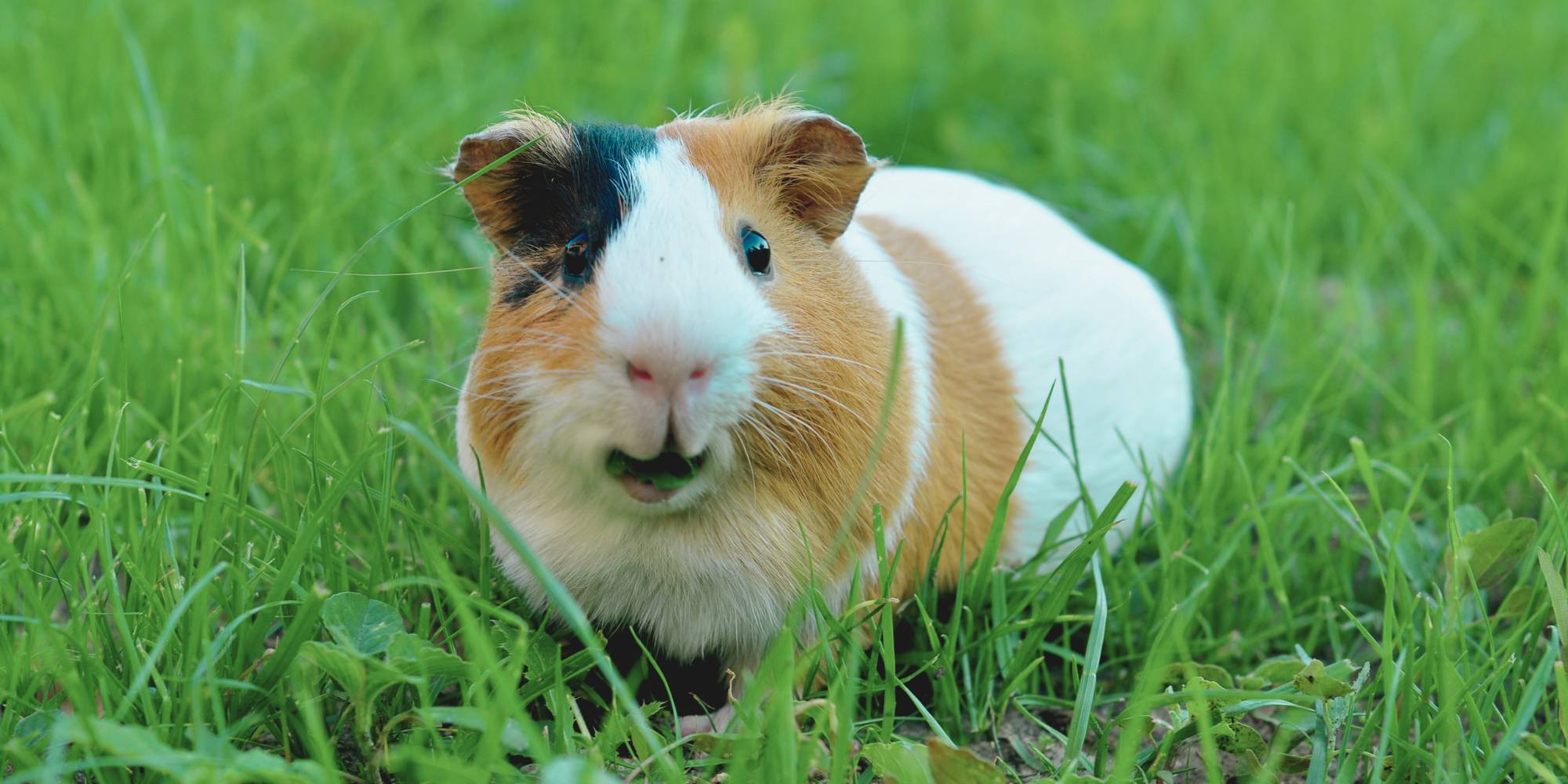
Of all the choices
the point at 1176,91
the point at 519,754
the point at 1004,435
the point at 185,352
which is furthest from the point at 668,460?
the point at 1176,91

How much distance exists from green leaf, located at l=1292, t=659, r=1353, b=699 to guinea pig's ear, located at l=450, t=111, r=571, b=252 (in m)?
1.60

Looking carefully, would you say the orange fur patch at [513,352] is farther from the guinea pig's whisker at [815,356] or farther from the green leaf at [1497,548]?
the green leaf at [1497,548]

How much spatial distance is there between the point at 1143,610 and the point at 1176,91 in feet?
10.2

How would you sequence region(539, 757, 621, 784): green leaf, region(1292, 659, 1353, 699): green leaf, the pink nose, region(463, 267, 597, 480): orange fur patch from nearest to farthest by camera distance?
region(539, 757, 621, 784): green leaf → the pink nose → region(463, 267, 597, 480): orange fur patch → region(1292, 659, 1353, 699): green leaf

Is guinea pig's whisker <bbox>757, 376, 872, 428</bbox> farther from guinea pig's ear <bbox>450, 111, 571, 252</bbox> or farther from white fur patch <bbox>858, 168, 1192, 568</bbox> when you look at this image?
white fur patch <bbox>858, 168, 1192, 568</bbox>

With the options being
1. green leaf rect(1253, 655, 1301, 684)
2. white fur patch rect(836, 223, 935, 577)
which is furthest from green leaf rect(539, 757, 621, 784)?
green leaf rect(1253, 655, 1301, 684)

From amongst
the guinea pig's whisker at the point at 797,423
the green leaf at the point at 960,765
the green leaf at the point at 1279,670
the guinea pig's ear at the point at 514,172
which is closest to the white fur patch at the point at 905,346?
the guinea pig's whisker at the point at 797,423

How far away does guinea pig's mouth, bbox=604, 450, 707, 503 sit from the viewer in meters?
2.14

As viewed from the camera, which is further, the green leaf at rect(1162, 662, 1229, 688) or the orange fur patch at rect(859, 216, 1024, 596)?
the orange fur patch at rect(859, 216, 1024, 596)

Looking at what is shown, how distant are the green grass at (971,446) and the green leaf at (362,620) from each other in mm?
11

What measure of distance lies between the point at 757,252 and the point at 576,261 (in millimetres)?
325

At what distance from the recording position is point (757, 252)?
7.53ft

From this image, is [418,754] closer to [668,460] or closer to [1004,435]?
[668,460]

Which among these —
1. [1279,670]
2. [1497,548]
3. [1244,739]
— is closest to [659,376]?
[1244,739]
